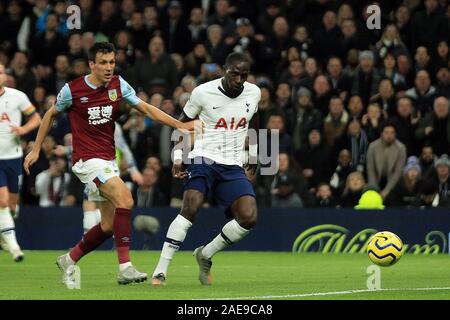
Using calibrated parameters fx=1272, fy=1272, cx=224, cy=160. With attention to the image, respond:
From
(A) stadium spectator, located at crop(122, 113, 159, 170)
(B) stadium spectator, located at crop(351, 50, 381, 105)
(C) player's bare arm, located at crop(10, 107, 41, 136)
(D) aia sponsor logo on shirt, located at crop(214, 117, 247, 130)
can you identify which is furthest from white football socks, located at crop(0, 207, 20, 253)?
(B) stadium spectator, located at crop(351, 50, 381, 105)

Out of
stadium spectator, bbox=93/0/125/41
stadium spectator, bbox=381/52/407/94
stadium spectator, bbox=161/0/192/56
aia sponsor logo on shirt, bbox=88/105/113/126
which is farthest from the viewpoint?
stadium spectator, bbox=93/0/125/41

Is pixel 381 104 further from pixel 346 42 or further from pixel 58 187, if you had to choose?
pixel 58 187

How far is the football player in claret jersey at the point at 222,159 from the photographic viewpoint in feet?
42.7

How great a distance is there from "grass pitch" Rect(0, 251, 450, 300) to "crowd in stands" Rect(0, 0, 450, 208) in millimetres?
1937

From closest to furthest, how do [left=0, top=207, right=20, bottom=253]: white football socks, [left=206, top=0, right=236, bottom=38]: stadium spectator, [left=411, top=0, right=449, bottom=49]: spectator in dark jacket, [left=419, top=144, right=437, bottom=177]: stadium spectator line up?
[left=0, top=207, right=20, bottom=253]: white football socks, [left=419, top=144, right=437, bottom=177]: stadium spectator, [left=411, top=0, right=449, bottom=49]: spectator in dark jacket, [left=206, top=0, right=236, bottom=38]: stadium spectator

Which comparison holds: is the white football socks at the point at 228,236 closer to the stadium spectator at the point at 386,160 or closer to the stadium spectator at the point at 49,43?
the stadium spectator at the point at 386,160

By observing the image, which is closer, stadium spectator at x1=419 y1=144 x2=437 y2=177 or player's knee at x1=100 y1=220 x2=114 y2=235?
player's knee at x1=100 y1=220 x2=114 y2=235

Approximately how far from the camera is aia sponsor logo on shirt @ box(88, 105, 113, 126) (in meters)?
13.0

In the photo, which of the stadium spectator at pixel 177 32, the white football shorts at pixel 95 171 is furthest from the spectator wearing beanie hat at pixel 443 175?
the white football shorts at pixel 95 171

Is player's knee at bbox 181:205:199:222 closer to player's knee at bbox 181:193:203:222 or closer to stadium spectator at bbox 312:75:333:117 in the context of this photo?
player's knee at bbox 181:193:203:222

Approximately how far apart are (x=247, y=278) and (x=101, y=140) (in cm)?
236

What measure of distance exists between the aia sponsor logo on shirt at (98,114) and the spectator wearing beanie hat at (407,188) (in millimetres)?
8346

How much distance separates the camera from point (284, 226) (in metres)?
20.2
